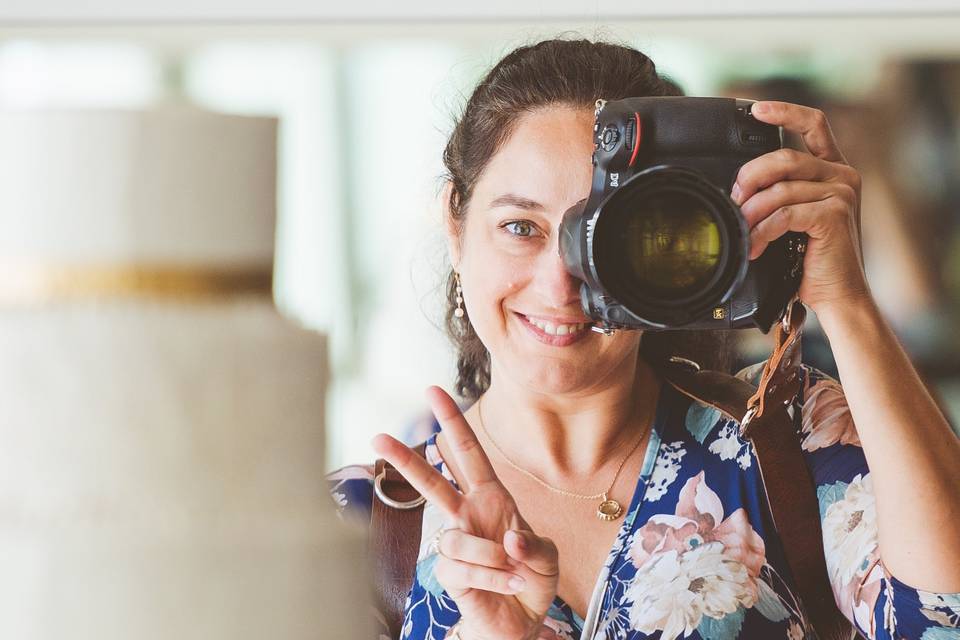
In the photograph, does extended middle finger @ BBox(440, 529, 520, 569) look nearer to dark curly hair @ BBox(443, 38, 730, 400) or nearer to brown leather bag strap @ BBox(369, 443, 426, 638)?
brown leather bag strap @ BBox(369, 443, 426, 638)

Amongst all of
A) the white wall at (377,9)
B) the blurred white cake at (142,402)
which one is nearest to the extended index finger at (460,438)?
the blurred white cake at (142,402)

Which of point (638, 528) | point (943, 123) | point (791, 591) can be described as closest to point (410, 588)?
point (638, 528)

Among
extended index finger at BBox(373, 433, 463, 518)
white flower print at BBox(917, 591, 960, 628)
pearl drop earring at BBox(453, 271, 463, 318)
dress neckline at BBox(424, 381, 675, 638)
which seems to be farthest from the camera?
pearl drop earring at BBox(453, 271, 463, 318)

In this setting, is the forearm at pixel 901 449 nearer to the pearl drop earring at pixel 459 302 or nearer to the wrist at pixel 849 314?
the wrist at pixel 849 314

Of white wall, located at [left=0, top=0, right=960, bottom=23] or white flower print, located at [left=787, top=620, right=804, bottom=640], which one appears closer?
white flower print, located at [left=787, top=620, right=804, bottom=640]

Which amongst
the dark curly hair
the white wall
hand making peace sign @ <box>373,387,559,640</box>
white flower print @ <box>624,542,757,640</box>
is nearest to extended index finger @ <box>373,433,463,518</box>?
hand making peace sign @ <box>373,387,559,640</box>

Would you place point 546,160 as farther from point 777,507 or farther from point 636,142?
point 777,507

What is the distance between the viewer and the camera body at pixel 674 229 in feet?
2.01

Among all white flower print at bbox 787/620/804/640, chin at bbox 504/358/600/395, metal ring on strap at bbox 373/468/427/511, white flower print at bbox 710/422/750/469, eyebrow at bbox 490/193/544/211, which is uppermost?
eyebrow at bbox 490/193/544/211

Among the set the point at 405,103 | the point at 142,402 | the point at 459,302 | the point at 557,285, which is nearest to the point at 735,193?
the point at 557,285

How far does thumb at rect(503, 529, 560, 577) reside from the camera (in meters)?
0.54

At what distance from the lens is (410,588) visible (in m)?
0.79

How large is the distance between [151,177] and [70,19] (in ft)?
7.23

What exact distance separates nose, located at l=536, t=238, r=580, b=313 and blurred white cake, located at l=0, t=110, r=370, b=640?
0.59 m
